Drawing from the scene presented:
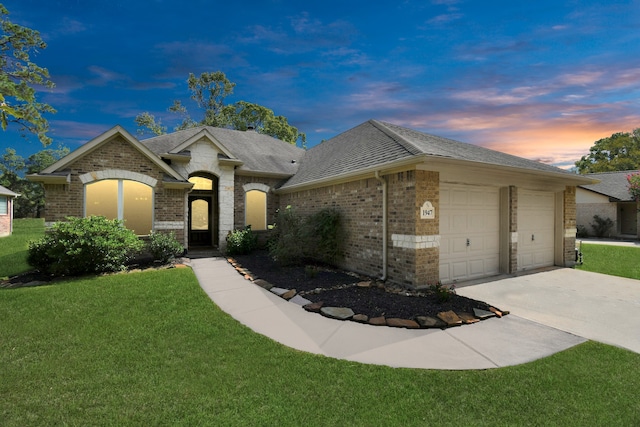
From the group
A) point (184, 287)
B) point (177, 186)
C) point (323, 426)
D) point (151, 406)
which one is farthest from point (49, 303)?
point (323, 426)

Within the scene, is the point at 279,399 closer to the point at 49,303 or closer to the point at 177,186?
the point at 49,303

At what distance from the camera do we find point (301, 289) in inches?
273

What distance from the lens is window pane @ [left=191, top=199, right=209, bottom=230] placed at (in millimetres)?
15016

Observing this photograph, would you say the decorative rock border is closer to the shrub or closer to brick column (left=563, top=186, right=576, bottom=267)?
brick column (left=563, top=186, right=576, bottom=267)

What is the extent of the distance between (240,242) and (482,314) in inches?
376

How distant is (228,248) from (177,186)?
3350mm

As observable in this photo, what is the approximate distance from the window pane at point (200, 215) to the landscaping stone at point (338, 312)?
11795 mm

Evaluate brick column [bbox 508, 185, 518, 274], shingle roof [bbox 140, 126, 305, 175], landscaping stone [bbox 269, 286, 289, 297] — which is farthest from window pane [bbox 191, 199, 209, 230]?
brick column [bbox 508, 185, 518, 274]

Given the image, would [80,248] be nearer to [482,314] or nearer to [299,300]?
[299,300]

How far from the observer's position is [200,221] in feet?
50.1

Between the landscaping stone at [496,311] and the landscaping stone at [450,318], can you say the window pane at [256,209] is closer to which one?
the landscaping stone at [450,318]

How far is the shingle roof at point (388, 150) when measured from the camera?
7277 millimetres

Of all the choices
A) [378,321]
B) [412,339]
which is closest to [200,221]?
[378,321]

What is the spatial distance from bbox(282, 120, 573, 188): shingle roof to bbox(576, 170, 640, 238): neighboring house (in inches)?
729
